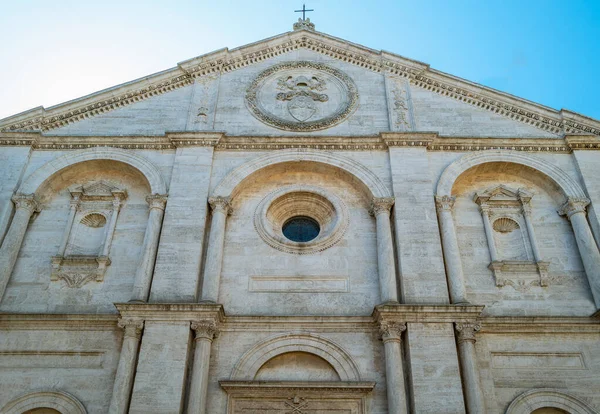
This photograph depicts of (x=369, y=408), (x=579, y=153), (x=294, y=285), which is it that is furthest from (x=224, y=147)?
(x=579, y=153)

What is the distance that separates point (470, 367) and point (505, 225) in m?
5.13

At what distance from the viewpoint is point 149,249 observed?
1491cm

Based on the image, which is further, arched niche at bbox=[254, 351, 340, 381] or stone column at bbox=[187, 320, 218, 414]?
arched niche at bbox=[254, 351, 340, 381]

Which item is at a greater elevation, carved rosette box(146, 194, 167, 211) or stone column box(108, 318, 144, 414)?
carved rosette box(146, 194, 167, 211)

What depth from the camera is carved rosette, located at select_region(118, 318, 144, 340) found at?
13.2 m

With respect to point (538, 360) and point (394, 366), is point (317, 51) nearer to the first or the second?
point (394, 366)

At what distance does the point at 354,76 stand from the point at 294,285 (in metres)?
8.16

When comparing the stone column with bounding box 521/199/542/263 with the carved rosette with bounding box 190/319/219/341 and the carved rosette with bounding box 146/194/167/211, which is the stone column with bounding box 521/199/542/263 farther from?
the carved rosette with bounding box 146/194/167/211

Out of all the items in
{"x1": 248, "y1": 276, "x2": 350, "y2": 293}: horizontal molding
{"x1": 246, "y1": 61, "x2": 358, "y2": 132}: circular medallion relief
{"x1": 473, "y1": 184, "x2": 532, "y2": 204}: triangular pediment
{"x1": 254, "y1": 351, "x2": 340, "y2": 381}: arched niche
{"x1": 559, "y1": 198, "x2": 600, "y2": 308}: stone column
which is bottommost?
{"x1": 254, "y1": 351, "x2": 340, "y2": 381}: arched niche

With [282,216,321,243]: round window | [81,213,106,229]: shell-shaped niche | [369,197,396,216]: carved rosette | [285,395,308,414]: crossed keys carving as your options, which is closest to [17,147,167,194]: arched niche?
[81,213,106,229]: shell-shaped niche

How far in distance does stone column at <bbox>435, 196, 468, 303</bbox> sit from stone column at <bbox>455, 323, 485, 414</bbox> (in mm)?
882

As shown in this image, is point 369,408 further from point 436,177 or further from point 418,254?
point 436,177

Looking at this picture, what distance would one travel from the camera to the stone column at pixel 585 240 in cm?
1473

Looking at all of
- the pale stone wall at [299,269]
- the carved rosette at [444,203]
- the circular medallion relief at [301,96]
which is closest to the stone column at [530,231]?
the carved rosette at [444,203]
